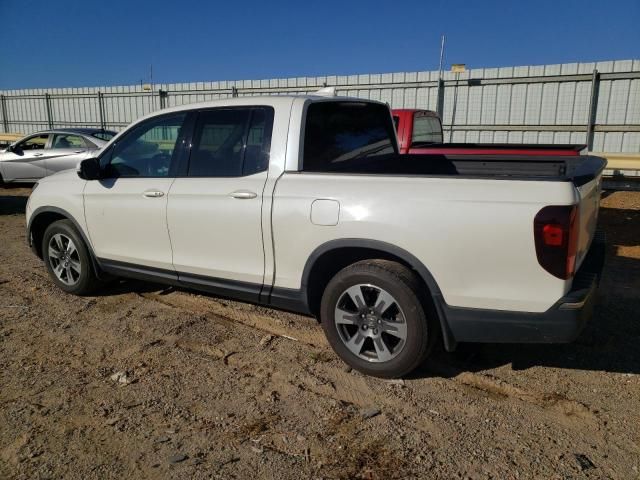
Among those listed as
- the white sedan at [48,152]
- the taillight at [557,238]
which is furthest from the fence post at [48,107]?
the taillight at [557,238]

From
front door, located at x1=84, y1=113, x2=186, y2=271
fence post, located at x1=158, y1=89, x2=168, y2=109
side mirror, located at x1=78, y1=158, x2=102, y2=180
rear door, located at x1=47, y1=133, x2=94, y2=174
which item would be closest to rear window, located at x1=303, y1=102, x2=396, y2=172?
front door, located at x1=84, y1=113, x2=186, y2=271

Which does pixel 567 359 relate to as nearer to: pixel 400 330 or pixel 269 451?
pixel 400 330

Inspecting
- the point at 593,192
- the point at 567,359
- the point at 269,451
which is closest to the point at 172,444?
the point at 269,451

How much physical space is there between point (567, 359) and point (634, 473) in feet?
4.10

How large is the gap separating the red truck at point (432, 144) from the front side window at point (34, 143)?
8556 mm

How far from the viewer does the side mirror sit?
443 centimetres

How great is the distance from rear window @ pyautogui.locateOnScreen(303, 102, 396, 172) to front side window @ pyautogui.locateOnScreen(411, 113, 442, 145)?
12.0 feet

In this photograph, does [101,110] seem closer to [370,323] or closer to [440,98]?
[440,98]

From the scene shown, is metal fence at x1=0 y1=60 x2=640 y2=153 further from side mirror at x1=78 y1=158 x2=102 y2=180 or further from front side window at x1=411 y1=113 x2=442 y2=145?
side mirror at x1=78 y1=158 x2=102 y2=180

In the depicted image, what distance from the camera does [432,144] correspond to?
8164mm

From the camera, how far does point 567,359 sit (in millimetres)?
3660

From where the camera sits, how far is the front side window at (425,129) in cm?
827

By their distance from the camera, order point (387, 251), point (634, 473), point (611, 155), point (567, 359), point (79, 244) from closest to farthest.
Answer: point (634, 473), point (387, 251), point (567, 359), point (79, 244), point (611, 155)

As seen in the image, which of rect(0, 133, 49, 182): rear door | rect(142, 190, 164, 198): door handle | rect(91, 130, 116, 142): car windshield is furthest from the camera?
rect(0, 133, 49, 182): rear door
